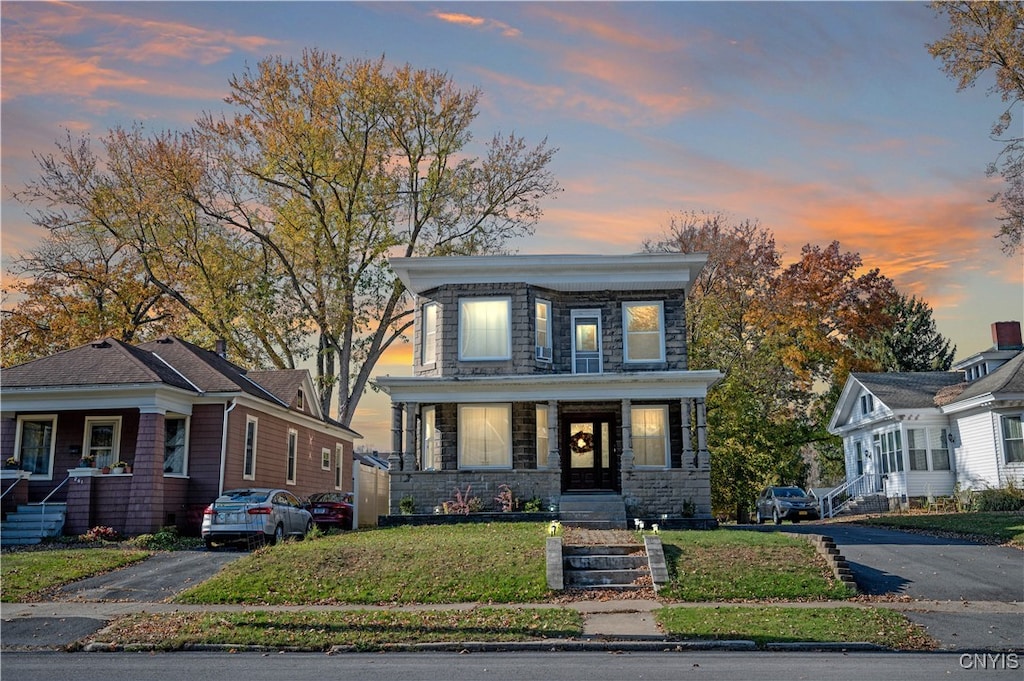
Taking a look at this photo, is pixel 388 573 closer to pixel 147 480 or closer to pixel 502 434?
pixel 502 434

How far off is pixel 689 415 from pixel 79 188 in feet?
90.5

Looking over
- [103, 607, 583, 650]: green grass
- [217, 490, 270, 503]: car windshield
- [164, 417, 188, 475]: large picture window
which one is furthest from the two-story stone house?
[103, 607, 583, 650]: green grass

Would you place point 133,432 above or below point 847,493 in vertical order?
above

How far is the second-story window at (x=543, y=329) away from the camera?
2608cm

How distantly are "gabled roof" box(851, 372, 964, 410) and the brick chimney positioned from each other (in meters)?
2.16

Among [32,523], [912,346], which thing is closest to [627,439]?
Answer: [32,523]

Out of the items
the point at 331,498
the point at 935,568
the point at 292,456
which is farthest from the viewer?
the point at 292,456

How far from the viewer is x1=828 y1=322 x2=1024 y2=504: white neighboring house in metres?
30.4

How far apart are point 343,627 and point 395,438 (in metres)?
12.5

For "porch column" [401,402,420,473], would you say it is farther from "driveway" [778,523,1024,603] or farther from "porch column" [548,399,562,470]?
"driveway" [778,523,1024,603]

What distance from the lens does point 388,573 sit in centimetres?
1597

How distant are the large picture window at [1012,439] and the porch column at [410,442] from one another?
2094 cm

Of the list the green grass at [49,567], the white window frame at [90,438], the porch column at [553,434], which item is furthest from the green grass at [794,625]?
the white window frame at [90,438]

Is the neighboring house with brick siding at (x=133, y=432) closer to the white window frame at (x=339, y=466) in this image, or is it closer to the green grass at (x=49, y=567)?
the green grass at (x=49, y=567)
